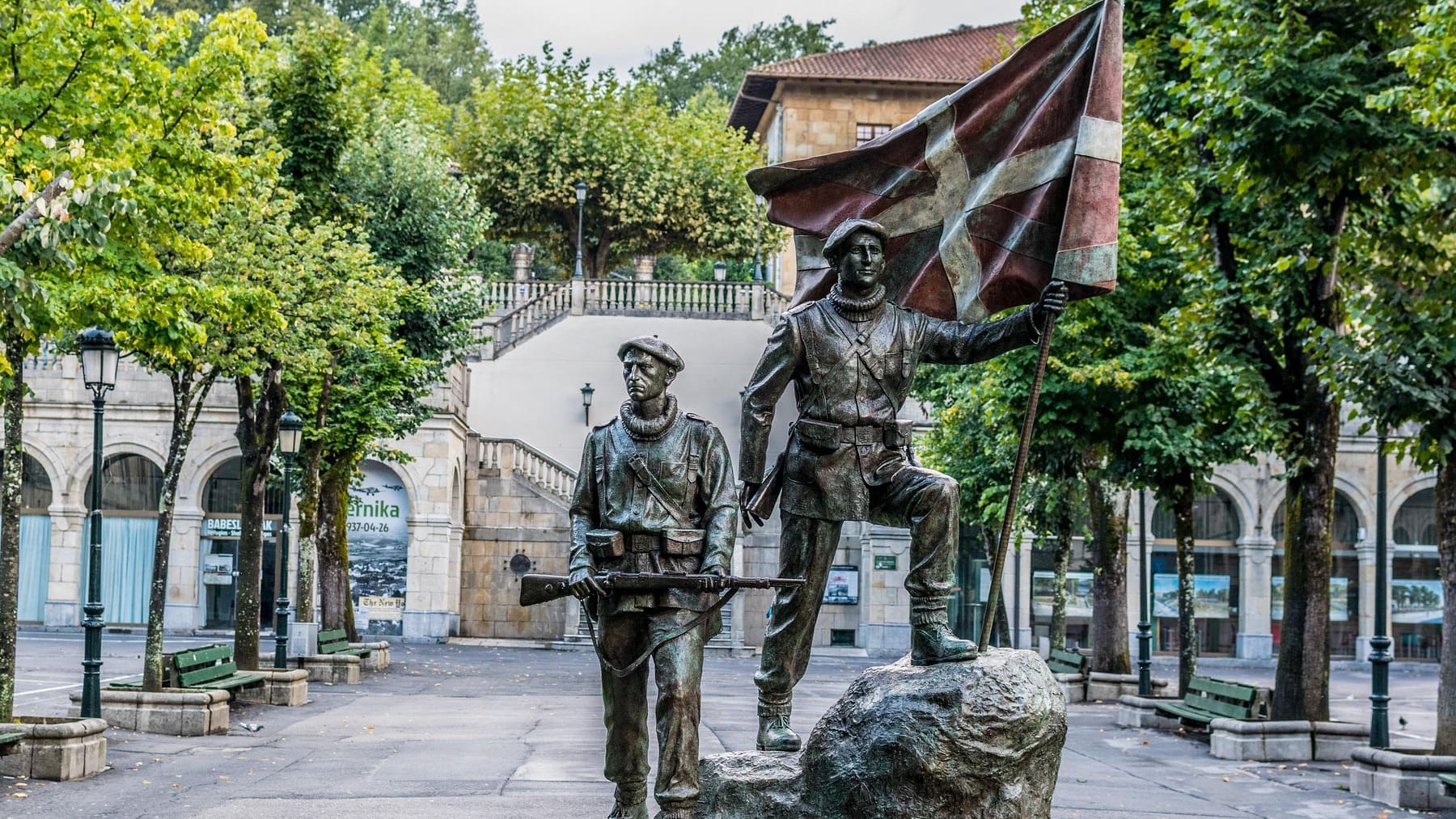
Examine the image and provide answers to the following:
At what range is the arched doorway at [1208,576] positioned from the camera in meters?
44.9

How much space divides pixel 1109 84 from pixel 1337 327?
10.5 metres

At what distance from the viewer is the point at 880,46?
63250 millimetres

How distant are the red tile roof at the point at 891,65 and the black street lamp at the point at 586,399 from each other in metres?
18.8

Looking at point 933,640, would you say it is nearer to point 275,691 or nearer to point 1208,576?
point 275,691

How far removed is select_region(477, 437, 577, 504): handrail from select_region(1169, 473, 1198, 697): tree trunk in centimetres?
1937

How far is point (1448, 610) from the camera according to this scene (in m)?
15.6

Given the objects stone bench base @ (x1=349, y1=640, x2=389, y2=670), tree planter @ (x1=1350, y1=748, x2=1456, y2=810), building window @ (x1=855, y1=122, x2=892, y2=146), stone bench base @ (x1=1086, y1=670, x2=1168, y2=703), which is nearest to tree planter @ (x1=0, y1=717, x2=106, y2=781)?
tree planter @ (x1=1350, y1=748, x2=1456, y2=810)

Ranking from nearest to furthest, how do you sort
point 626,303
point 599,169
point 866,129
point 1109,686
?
point 1109,686
point 626,303
point 599,169
point 866,129

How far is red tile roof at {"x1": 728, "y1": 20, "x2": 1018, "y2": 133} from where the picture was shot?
195ft

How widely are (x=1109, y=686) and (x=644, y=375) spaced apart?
66.3 feet

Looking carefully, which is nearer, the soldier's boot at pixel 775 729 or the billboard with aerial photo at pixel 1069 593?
the soldier's boot at pixel 775 729

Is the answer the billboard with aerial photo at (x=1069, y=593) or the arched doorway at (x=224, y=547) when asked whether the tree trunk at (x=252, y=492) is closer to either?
the arched doorway at (x=224, y=547)

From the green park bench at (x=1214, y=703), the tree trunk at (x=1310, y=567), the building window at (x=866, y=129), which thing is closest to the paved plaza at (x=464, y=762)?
the green park bench at (x=1214, y=703)

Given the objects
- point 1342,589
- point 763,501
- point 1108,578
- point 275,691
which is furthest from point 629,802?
point 1342,589
